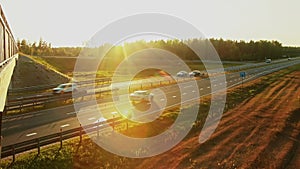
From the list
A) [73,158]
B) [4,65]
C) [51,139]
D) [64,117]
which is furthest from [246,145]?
[4,65]

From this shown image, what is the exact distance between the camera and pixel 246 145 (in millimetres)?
18078

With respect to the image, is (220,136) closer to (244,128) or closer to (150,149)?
(244,128)

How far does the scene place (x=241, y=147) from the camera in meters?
17.7

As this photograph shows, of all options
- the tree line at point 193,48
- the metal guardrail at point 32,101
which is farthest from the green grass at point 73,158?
the tree line at point 193,48

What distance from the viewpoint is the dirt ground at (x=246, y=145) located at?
15.3 m

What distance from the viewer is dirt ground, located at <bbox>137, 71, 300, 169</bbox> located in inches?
601

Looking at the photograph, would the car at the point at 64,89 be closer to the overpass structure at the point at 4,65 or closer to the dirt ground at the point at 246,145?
the overpass structure at the point at 4,65

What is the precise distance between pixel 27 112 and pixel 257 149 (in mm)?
17195

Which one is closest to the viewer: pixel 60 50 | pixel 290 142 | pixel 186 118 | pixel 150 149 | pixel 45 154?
pixel 45 154

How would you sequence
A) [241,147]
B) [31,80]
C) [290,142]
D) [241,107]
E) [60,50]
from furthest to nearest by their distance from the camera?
1. [60,50]
2. [31,80]
3. [241,107]
4. [290,142]
5. [241,147]

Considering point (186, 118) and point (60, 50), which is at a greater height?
point (60, 50)

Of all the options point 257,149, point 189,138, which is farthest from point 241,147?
point 189,138

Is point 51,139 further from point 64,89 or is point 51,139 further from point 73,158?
point 64,89

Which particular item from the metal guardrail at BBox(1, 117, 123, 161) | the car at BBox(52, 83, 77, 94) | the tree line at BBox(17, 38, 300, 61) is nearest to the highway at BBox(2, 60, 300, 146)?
the metal guardrail at BBox(1, 117, 123, 161)
